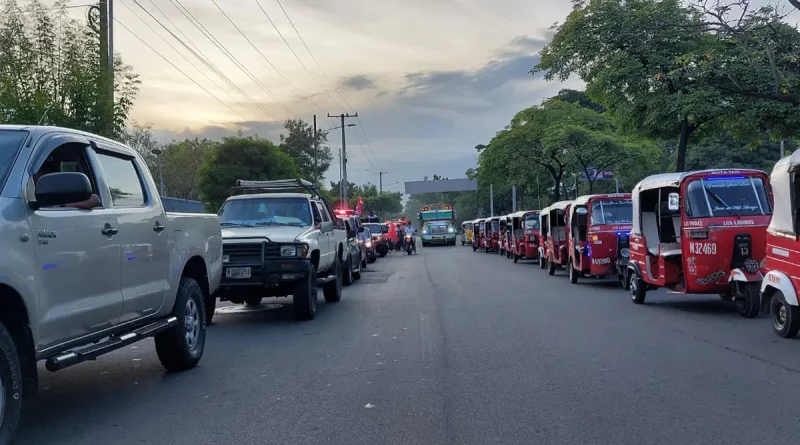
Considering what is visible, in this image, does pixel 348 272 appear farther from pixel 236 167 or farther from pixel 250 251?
pixel 236 167

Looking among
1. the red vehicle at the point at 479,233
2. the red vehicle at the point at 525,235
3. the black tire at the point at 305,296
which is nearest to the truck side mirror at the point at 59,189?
the black tire at the point at 305,296

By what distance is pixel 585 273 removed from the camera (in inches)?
725

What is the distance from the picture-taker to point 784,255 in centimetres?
944

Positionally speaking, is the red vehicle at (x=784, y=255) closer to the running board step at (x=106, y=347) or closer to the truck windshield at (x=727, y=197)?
the truck windshield at (x=727, y=197)

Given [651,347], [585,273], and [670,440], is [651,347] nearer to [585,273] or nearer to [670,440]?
[670,440]

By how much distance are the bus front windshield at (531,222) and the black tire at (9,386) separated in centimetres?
2610

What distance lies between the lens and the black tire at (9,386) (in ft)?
15.2

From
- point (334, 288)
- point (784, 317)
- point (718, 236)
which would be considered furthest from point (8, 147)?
point (718, 236)

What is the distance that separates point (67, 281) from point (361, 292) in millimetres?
12368

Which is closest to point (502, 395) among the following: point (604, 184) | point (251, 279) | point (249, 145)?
point (251, 279)

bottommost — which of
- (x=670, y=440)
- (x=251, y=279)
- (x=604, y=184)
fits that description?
(x=670, y=440)

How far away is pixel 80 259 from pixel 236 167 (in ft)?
139

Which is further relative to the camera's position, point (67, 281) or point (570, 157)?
point (570, 157)

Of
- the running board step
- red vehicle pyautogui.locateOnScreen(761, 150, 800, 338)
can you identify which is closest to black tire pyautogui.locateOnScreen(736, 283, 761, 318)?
red vehicle pyautogui.locateOnScreen(761, 150, 800, 338)
